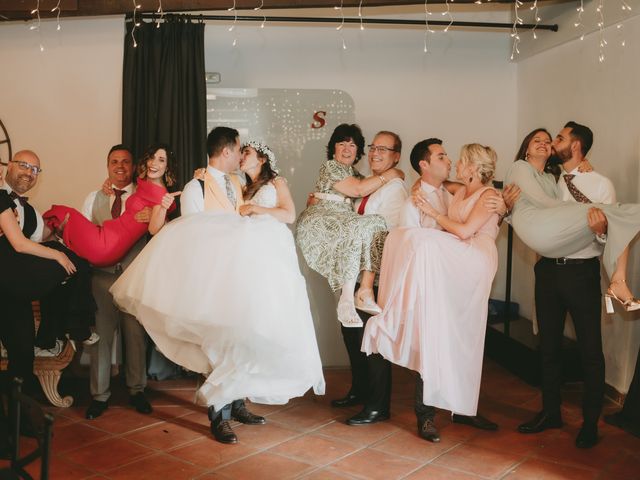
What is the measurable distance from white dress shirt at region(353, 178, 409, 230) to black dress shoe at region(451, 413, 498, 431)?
1213 millimetres

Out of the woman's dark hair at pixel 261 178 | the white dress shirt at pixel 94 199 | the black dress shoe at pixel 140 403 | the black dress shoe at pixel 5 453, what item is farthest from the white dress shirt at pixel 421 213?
the black dress shoe at pixel 5 453

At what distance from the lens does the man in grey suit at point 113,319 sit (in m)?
4.23

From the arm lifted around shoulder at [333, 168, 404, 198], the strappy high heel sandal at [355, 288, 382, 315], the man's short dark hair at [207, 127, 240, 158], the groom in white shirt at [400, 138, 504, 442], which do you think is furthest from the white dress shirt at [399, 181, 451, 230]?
the man's short dark hair at [207, 127, 240, 158]

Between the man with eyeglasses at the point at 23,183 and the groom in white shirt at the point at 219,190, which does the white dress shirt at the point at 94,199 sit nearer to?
the man with eyeglasses at the point at 23,183

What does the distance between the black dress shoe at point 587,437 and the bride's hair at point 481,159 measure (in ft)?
4.85

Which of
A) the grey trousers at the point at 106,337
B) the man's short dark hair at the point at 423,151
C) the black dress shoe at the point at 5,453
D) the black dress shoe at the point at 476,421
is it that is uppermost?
the man's short dark hair at the point at 423,151

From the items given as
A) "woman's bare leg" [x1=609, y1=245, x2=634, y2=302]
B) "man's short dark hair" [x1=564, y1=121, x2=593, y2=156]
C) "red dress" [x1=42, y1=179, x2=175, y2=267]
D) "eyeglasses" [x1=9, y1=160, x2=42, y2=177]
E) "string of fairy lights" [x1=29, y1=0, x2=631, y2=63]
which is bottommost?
"woman's bare leg" [x1=609, y1=245, x2=634, y2=302]

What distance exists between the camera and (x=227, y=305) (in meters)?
3.51

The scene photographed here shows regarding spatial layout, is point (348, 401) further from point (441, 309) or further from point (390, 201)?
point (390, 201)

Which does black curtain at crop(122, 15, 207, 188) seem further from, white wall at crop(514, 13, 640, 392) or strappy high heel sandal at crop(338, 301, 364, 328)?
white wall at crop(514, 13, 640, 392)

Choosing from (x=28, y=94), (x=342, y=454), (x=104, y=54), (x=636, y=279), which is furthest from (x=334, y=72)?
(x=342, y=454)

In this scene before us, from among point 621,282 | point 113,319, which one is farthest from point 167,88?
point 621,282

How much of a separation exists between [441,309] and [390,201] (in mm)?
792

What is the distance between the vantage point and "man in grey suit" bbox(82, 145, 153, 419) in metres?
Result: 4.23
